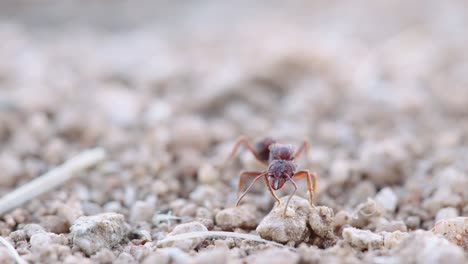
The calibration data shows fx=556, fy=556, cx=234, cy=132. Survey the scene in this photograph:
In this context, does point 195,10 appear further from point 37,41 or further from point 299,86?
point 299,86

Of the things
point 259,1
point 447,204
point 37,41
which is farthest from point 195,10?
point 447,204

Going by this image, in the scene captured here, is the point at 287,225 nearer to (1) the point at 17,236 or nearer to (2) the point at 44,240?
(2) the point at 44,240

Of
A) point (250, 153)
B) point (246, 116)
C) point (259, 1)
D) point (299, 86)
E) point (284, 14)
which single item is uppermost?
point (259, 1)

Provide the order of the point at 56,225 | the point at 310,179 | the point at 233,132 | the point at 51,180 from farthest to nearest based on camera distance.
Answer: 1. the point at 233,132
2. the point at 51,180
3. the point at 310,179
4. the point at 56,225

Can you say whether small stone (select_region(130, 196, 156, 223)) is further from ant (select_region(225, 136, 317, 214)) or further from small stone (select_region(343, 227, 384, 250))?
small stone (select_region(343, 227, 384, 250))

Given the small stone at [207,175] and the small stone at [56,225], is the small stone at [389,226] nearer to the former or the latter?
the small stone at [207,175]

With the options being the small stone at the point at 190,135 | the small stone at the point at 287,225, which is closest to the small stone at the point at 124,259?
the small stone at the point at 287,225

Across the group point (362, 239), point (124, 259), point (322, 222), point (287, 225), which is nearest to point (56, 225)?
point (124, 259)

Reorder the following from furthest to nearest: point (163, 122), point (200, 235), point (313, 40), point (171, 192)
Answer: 1. point (313, 40)
2. point (163, 122)
3. point (171, 192)
4. point (200, 235)
